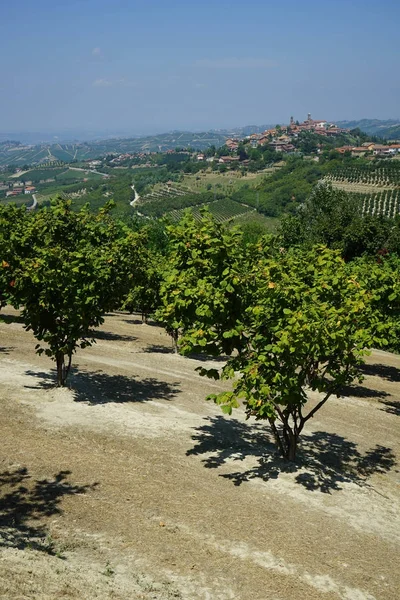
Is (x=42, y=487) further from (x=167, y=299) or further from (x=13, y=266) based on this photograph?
(x=13, y=266)

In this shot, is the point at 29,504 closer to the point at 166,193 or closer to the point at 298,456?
the point at 298,456

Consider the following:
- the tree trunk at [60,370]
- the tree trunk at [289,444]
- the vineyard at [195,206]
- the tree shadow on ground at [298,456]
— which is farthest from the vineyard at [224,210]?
the tree trunk at [289,444]

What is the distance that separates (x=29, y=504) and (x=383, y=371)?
24519 mm

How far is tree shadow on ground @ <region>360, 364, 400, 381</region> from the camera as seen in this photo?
94.2 ft

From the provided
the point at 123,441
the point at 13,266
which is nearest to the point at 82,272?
the point at 13,266

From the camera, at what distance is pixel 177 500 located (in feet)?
35.5

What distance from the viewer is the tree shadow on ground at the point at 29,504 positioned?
857 centimetres

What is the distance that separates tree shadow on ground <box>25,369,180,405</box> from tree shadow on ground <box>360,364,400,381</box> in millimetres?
13865

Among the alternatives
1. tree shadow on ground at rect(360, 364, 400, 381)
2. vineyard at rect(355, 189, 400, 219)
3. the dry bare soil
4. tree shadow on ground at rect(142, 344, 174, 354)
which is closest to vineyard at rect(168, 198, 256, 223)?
vineyard at rect(355, 189, 400, 219)

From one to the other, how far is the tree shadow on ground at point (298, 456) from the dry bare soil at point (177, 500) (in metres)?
0.06

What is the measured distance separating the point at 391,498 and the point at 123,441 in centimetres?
676

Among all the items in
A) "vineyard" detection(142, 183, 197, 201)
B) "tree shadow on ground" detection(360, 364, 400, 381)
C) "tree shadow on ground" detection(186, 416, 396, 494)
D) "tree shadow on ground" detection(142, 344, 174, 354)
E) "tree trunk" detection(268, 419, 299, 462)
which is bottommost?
"tree shadow on ground" detection(360, 364, 400, 381)

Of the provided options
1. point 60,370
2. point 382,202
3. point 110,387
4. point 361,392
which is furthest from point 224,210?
point 60,370

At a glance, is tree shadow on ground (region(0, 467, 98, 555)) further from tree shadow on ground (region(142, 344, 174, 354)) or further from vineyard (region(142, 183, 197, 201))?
vineyard (region(142, 183, 197, 201))
